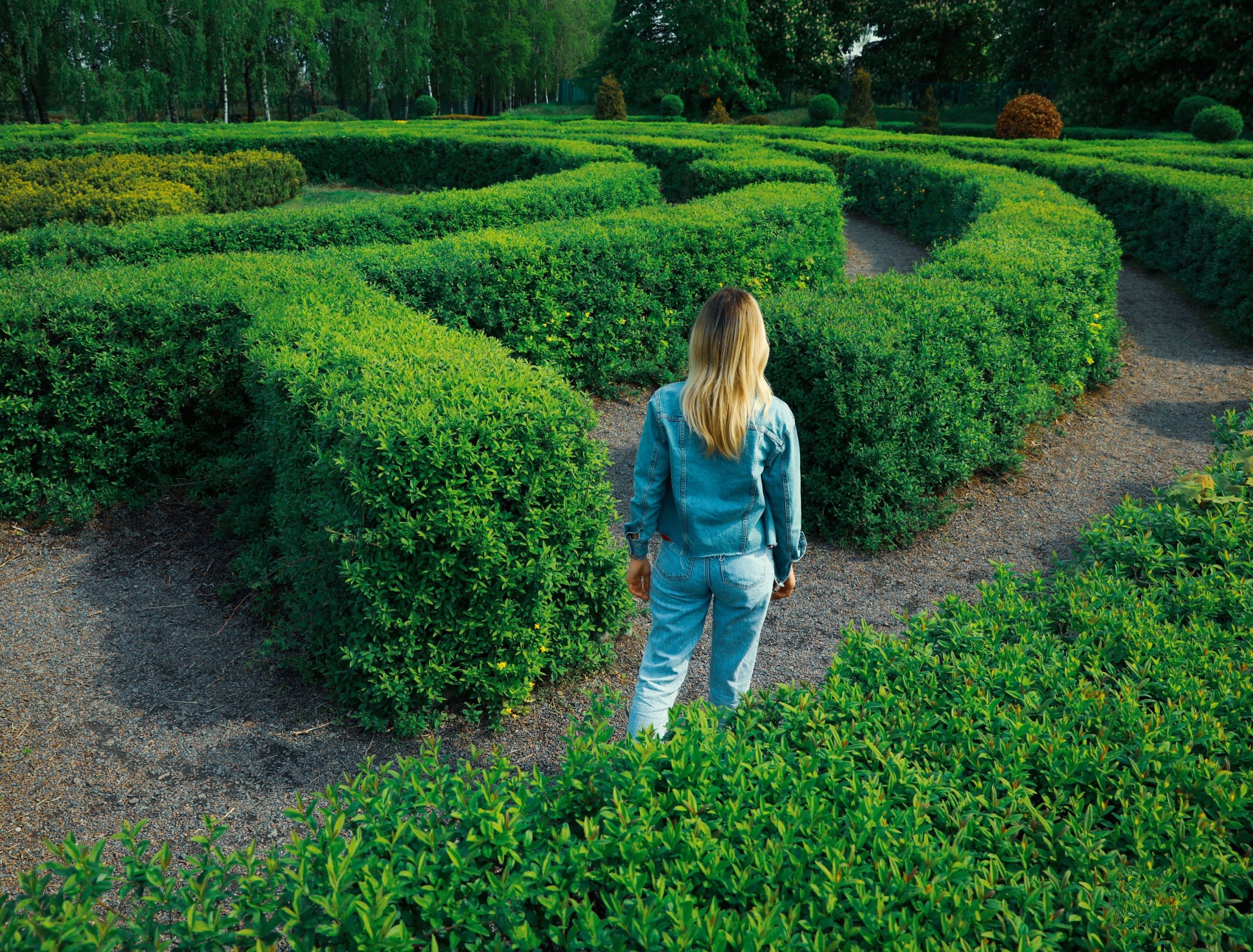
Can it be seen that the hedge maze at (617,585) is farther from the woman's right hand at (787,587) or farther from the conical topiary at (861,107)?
the conical topiary at (861,107)

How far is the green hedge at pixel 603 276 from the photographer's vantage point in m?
7.27

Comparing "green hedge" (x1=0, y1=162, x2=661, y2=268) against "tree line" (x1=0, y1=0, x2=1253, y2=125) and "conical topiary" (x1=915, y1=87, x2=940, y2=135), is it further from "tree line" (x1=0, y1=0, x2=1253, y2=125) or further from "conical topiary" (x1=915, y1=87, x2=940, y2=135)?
"tree line" (x1=0, y1=0, x2=1253, y2=125)

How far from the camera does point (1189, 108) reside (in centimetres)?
2622

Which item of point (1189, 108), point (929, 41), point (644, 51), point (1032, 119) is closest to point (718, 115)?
point (644, 51)

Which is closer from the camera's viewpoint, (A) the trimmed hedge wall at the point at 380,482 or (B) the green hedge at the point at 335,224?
(A) the trimmed hedge wall at the point at 380,482

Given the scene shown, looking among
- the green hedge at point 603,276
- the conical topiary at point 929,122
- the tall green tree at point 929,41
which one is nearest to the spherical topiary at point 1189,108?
the conical topiary at point 929,122

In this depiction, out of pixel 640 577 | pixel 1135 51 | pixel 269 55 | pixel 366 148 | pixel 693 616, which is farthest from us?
→ pixel 269 55

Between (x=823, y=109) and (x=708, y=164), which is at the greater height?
(x=823, y=109)

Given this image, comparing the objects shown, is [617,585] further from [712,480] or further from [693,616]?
[712,480]

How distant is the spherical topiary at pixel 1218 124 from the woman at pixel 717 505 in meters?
25.9

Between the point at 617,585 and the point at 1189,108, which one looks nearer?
the point at 617,585

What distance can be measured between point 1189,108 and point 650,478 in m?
31.6

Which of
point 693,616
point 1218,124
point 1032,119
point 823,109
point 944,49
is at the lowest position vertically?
point 693,616

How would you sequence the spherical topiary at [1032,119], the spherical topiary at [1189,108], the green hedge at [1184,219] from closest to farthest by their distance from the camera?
1. the green hedge at [1184,219]
2. the spherical topiary at [1032,119]
3. the spherical topiary at [1189,108]
